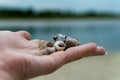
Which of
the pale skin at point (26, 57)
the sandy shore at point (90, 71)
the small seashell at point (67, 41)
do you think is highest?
the sandy shore at point (90, 71)

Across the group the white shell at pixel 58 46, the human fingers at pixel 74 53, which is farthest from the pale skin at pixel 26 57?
the white shell at pixel 58 46

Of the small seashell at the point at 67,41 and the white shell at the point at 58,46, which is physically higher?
the small seashell at the point at 67,41

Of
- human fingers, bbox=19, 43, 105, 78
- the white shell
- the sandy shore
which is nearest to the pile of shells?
the white shell

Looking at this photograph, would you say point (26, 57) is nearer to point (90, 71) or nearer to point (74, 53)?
point (74, 53)

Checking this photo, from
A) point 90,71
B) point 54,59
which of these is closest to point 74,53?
point 54,59

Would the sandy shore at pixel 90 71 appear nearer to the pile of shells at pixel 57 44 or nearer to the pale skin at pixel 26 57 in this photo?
the pile of shells at pixel 57 44

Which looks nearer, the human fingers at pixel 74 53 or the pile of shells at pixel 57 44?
the human fingers at pixel 74 53

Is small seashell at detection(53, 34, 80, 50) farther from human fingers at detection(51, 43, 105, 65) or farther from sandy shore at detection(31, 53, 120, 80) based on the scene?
sandy shore at detection(31, 53, 120, 80)
